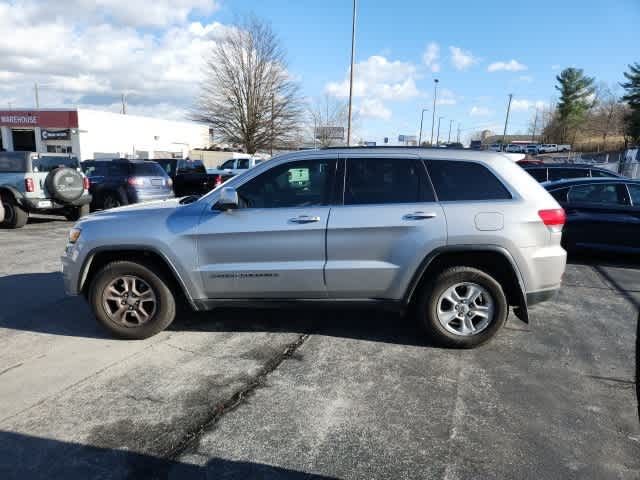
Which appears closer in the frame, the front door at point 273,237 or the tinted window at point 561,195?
the front door at point 273,237

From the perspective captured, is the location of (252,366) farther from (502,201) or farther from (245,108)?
(245,108)

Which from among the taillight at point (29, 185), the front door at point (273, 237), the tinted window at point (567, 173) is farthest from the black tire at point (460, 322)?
the taillight at point (29, 185)

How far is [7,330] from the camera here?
14.8ft

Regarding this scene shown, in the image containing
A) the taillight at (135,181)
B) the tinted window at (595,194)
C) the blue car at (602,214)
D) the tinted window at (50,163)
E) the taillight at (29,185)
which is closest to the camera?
the blue car at (602,214)

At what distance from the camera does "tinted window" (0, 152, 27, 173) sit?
10352 millimetres

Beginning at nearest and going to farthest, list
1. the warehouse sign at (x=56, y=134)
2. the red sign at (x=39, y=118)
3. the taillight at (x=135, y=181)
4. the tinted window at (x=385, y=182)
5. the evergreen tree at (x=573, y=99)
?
the tinted window at (x=385, y=182) < the taillight at (x=135, y=181) < the red sign at (x=39, y=118) < the warehouse sign at (x=56, y=134) < the evergreen tree at (x=573, y=99)

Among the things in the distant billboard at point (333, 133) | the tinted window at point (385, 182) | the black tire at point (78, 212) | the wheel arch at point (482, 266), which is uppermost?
the distant billboard at point (333, 133)

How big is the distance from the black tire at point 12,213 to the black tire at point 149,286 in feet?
26.4

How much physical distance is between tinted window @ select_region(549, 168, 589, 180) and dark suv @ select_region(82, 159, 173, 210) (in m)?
10.7

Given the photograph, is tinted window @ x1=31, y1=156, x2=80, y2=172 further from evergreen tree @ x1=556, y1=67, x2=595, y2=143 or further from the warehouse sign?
evergreen tree @ x1=556, y1=67, x2=595, y2=143

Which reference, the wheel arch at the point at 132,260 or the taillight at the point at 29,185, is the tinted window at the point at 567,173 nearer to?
the wheel arch at the point at 132,260

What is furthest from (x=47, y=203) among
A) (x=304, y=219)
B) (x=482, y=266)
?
(x=482, y=266)

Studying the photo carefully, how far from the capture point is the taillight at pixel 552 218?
12.7 feet

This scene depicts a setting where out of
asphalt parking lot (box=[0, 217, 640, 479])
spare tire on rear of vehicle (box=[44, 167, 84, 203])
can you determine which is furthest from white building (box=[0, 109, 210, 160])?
asphalt parking lot (box=[0, 217, 640, 479])
